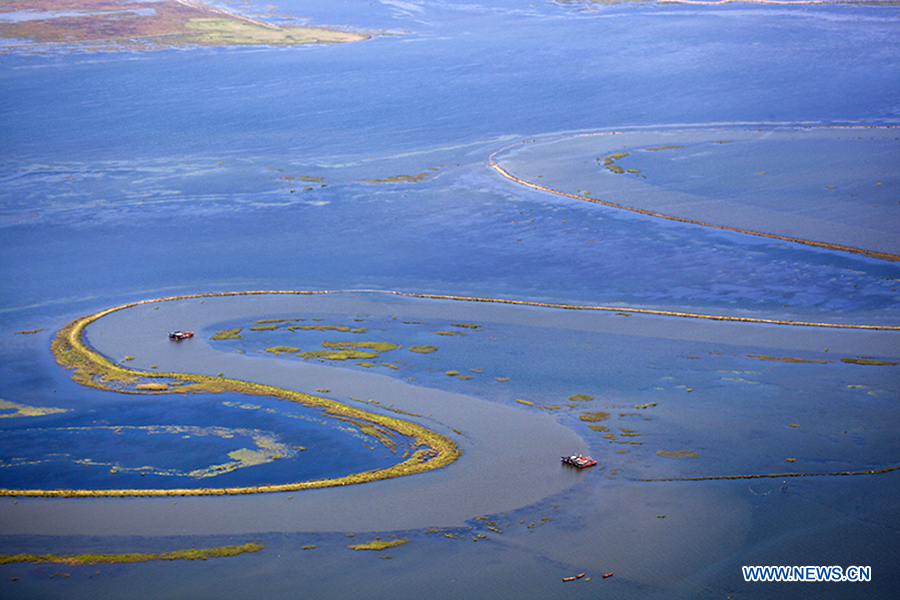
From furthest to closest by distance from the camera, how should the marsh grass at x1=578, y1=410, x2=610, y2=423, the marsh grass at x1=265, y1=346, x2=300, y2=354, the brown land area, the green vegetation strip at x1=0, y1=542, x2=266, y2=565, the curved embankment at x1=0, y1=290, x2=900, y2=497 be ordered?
the brown land area, the marsh grass at x1=265, y1=346, x2=300, y2=354, the marsh grass at x1=578, y1=410, x2=610, y2=423, the curved embankment at x1=0, y1=290, x2=900, y2=497, the green vegetation strip at x1=0, y1=542, x2=266, y2=565

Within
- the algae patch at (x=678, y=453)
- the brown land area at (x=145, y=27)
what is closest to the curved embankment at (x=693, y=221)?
the algae patch at (x=678, y=453)

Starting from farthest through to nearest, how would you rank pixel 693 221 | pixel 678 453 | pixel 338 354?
pixel 693 221 → pixel 338 354 → pixel 678 453

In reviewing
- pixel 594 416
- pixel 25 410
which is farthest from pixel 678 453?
pixel 25 410

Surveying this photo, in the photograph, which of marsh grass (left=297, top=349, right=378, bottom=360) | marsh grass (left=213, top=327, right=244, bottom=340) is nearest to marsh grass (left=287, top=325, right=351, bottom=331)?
marsh grass (left=213, top=327, right=244, bottom=340)

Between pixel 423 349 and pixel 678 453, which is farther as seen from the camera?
pixel 423 349

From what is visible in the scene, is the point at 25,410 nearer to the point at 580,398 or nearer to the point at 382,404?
the point at 382,404

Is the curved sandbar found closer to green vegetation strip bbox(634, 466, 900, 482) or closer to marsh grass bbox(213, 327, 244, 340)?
marsh grass bbox(213, 327, 244, 340)

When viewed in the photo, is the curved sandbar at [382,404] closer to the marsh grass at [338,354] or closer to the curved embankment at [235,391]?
the curved embankment at [235,391]
